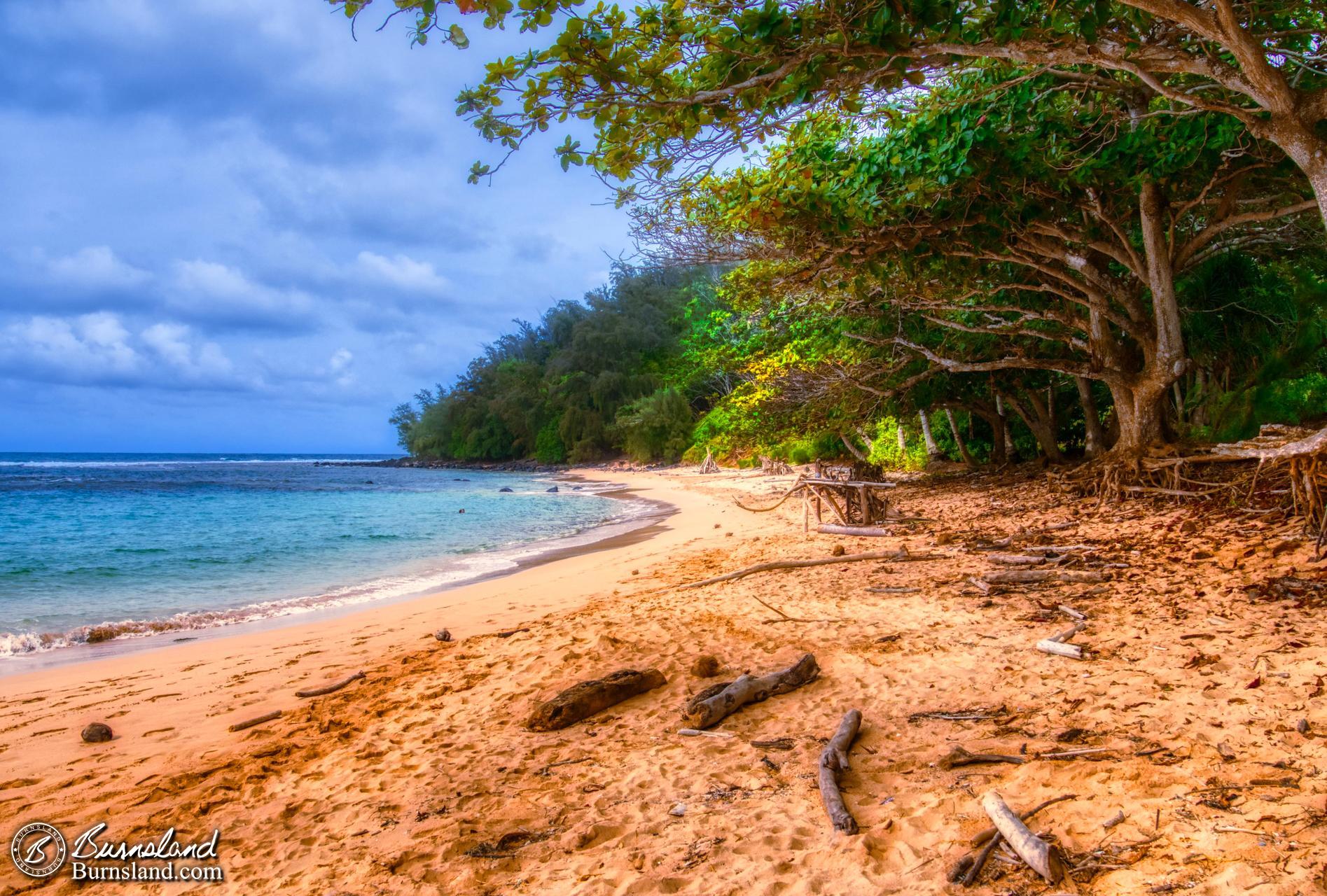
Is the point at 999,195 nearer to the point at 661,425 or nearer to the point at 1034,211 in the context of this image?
the point at 1034,211

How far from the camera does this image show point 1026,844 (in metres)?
2.34

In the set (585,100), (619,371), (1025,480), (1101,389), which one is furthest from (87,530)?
(619,371)

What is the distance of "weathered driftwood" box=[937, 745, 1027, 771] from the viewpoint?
3.07 meters

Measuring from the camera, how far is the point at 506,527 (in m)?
17.0

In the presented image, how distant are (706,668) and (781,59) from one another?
3898mm

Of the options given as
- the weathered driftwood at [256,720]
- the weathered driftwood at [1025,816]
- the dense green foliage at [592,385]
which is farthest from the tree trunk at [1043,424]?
the dense green foliage at [592,385]

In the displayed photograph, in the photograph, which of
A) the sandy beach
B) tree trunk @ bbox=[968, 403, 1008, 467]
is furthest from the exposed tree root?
tree trunk @ bbox=[968, 403, 1008, 467]

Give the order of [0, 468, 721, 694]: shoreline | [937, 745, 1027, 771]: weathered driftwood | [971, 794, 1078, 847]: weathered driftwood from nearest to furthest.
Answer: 1. [971, 794, 1078, 847]: weathered driftwood
2. [937, 745, 1027, 771]: weathered driftwood
3. [0, 468, 721, 694]: shoreline

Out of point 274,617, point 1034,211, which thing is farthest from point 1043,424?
point 274,617

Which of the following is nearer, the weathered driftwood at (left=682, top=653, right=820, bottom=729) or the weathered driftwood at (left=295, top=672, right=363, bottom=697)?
the weathered driftwood at (left=682, top=653, right=820, bottom=729)

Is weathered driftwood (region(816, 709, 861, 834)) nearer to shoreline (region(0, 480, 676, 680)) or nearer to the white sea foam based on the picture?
shoreline (region(0, 480, 676, 680))

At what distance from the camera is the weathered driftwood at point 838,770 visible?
8.92 ft

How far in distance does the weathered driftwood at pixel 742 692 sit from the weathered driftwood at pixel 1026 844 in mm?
1618

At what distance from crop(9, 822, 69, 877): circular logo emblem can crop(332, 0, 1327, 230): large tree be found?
400 cm
